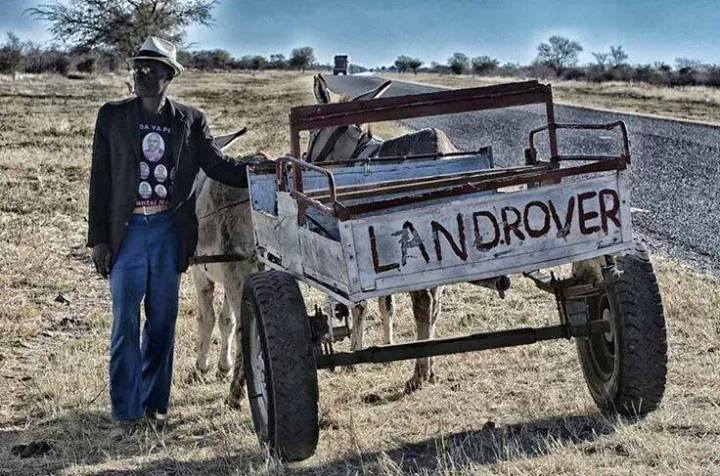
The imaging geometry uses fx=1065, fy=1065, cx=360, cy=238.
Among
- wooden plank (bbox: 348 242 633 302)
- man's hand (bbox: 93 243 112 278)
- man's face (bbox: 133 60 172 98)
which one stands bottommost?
wooden plank (bbox: 348 242 633 302)

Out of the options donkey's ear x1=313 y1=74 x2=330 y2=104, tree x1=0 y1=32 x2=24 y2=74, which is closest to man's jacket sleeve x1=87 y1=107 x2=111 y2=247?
donkey's ear x1=313 y1=74 x2=330 y2=104

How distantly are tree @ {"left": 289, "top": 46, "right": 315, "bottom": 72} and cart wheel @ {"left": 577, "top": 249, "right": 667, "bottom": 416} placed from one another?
150940mm

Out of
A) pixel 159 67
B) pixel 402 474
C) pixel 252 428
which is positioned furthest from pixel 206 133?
pixel 402 474

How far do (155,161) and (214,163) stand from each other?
0.41 metres

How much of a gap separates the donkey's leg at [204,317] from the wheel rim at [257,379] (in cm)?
196

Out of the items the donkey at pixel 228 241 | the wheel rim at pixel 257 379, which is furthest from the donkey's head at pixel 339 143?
the wheel rim at pixel 257 379

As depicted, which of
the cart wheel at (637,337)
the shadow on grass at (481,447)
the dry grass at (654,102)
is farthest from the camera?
the dry grass at (654,102)

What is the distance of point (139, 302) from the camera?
614 cm

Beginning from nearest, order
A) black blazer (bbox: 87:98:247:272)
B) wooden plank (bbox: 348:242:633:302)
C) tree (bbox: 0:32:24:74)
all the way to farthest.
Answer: wooden plank (bbox: 348:242:633:302) → black blazer (bbox: 87:98:247:272) → tree (bbox: 0:32:24:74)

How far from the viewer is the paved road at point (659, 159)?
11.9 m

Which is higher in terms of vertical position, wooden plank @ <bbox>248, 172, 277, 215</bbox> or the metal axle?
wooden plank @ <bbox>248, 172, 277, 215</bbox>

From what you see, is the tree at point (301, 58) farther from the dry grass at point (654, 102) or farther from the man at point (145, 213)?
the man at point (145, 213)

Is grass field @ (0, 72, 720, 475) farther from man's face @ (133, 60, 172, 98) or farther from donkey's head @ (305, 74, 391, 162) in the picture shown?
man's face @ (133, 60, 172, 98)

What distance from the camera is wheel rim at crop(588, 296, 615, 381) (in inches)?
226
